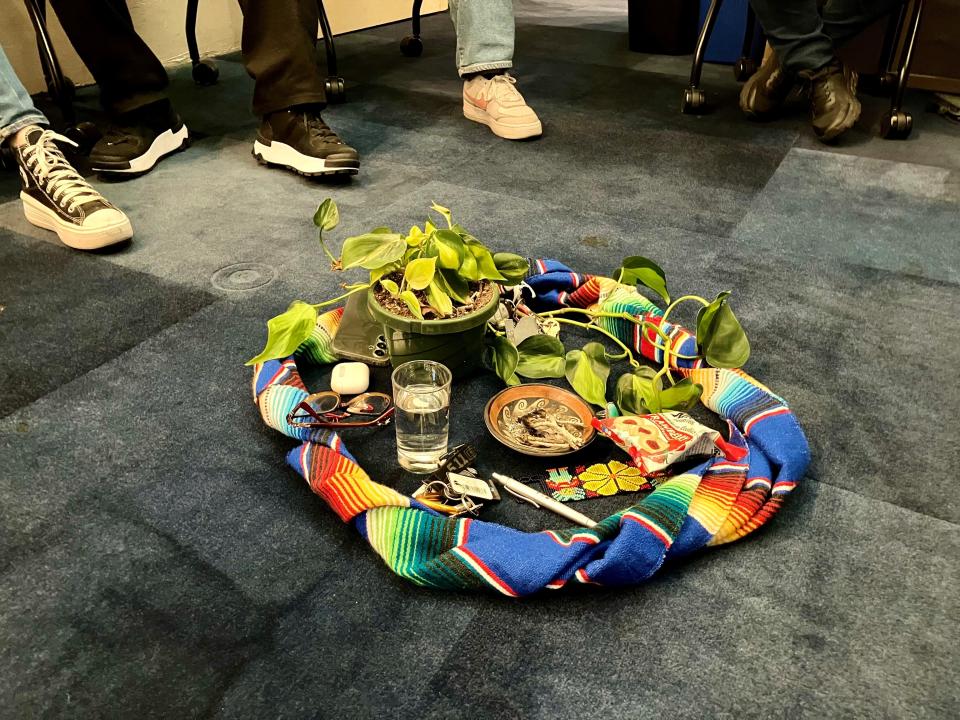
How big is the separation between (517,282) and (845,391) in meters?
0.46

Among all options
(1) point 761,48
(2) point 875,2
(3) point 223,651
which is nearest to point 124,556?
(3) point 223,651

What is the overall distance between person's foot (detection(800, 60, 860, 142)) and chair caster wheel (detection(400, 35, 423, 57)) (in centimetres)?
136

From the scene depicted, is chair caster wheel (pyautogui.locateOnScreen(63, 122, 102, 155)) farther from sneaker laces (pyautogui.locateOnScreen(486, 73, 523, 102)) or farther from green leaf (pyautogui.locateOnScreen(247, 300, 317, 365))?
green leaf (pyautogui.locateOnScreen(247, 300, 317, 365))

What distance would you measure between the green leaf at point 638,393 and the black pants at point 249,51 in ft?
3.70

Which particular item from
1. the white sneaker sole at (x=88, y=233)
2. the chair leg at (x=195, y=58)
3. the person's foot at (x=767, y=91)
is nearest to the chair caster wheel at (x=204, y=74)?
the chair leg at (x=195, y=58)

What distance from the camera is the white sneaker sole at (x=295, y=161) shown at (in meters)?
1.65

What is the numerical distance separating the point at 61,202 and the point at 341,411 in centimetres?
81

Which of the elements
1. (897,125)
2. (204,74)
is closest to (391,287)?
(897,125)

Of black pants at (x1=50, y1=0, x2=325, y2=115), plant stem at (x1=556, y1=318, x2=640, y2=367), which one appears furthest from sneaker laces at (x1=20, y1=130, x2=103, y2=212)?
plant stem at (x1=556, y1=318, x2=640, y2=367)

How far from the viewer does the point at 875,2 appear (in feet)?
6.35

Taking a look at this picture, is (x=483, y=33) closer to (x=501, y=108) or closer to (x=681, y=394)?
(x=501, y=108)

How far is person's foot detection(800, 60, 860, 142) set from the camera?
1.86 meters

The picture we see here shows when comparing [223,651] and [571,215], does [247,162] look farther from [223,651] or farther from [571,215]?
[223,651]

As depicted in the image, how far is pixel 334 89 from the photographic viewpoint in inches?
85.4
